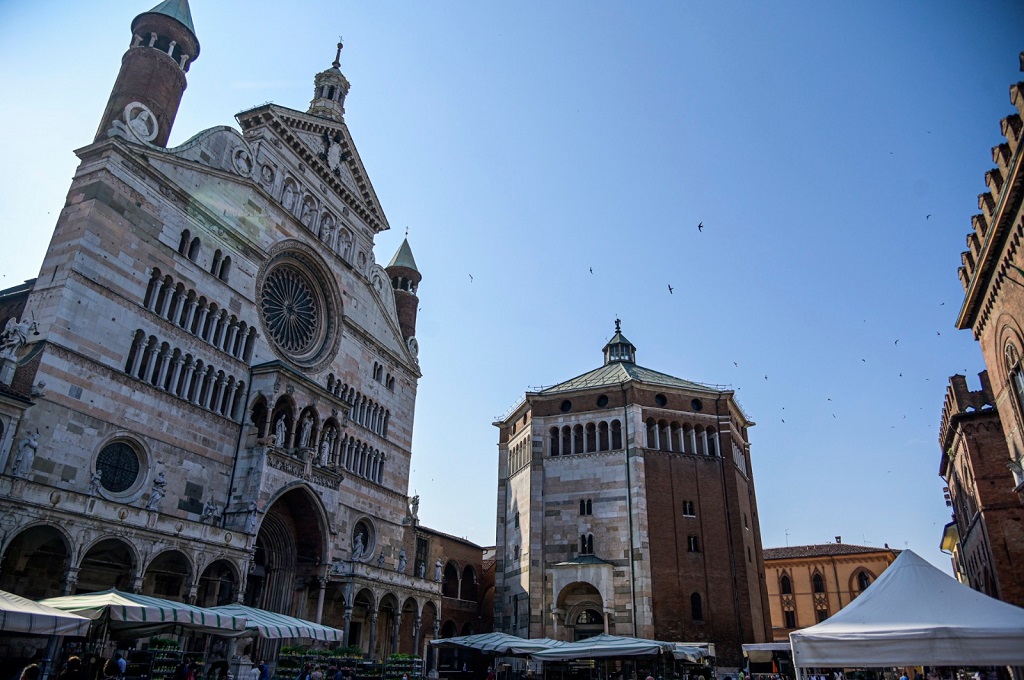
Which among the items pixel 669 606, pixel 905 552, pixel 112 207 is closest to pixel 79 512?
pixel 112 207

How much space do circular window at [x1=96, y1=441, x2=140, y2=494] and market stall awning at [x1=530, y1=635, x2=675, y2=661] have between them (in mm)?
15537

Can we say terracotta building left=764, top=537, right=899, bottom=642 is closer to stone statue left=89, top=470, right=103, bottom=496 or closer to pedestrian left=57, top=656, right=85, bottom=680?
stone statue left=89, top=470, right=103, bottom=496

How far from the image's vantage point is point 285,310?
105 feet

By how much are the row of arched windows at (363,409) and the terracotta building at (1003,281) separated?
25676mm

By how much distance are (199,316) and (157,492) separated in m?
7.10

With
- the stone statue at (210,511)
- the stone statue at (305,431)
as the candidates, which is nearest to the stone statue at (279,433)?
the stone statue at (305,431)

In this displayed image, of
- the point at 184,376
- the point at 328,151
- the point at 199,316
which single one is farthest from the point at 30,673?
the point at 328,151

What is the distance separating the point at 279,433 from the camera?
2769cm

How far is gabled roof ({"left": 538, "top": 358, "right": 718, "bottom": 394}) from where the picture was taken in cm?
4436

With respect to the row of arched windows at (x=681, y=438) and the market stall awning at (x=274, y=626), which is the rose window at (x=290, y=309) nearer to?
the market stall awning at (x=274, y=626)

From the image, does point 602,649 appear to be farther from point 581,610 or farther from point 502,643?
point 581,610

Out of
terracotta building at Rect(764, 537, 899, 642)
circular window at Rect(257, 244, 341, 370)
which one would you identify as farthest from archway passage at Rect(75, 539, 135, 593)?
terracotta building at Rect(764, 537, 899, 642)

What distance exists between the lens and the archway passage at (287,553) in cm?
2811

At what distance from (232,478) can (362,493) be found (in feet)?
26.9
